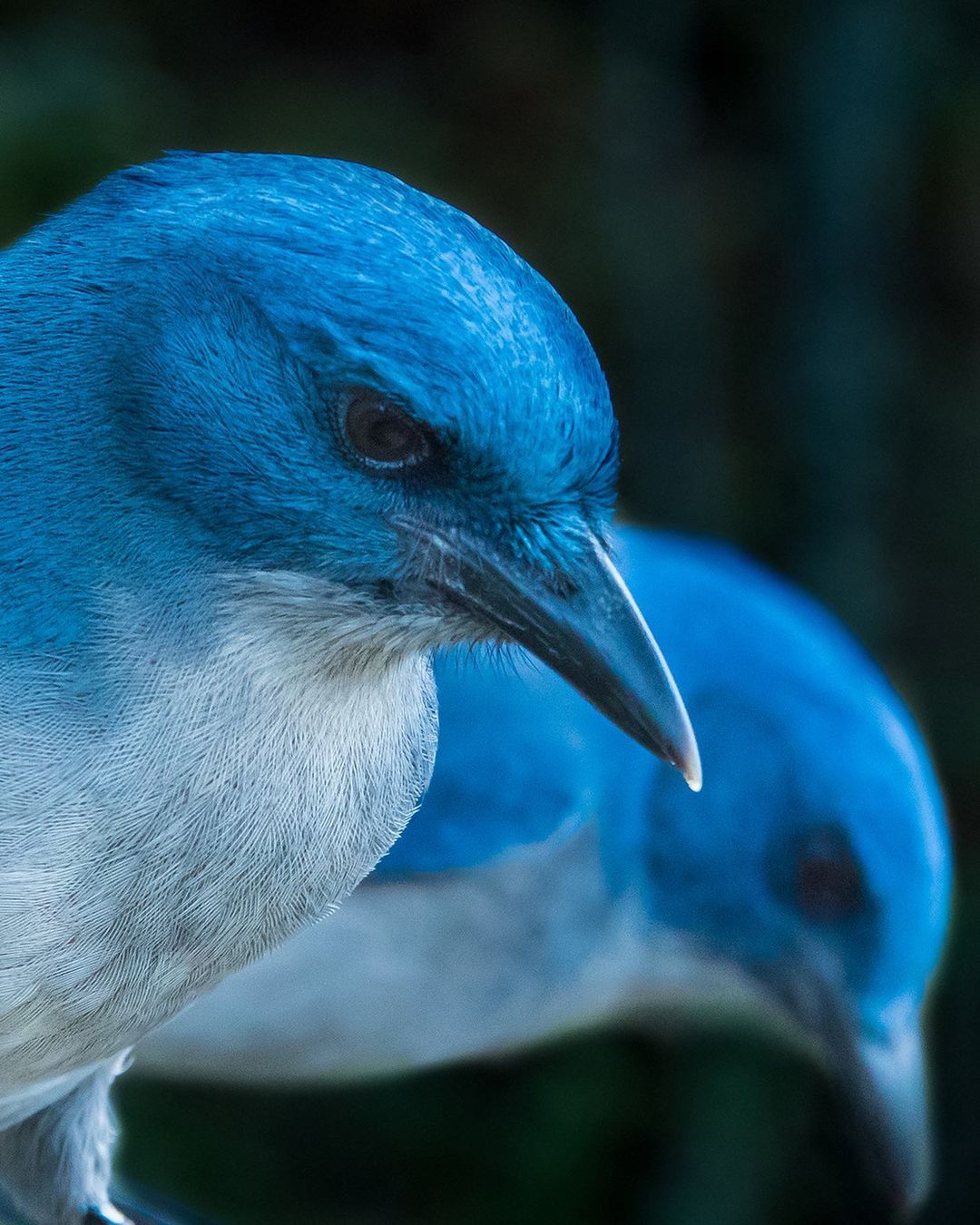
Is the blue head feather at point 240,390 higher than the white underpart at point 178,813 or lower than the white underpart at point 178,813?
higher

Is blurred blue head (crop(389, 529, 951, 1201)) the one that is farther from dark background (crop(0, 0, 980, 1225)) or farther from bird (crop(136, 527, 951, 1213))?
dark background (crop(0, 0, 980, 1225))

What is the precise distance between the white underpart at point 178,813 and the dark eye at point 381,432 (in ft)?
0.32

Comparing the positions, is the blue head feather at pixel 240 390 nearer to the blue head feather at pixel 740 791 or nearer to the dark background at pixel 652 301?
the blue head feather at pixel 740 791

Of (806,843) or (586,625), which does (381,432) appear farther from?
(806,843)

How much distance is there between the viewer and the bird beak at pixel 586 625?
1.08 meters

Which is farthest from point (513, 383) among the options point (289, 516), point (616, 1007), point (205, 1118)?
point (205, 1118)

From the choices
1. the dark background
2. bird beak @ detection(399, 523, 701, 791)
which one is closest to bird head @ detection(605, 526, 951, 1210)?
the dark background

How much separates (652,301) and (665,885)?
128cm

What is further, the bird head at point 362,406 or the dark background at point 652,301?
the dark background at point 652,301

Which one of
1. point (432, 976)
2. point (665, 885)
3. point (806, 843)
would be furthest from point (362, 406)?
point (665, 885)

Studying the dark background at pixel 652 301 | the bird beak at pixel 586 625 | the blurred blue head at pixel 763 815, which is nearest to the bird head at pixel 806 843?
the blurred blue head at pixel 763 815

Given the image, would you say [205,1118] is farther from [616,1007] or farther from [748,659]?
[748,659]

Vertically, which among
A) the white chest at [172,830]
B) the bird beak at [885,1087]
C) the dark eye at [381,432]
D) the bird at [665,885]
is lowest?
the bird beak at [885,1087]

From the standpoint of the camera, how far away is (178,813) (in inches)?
42.4
